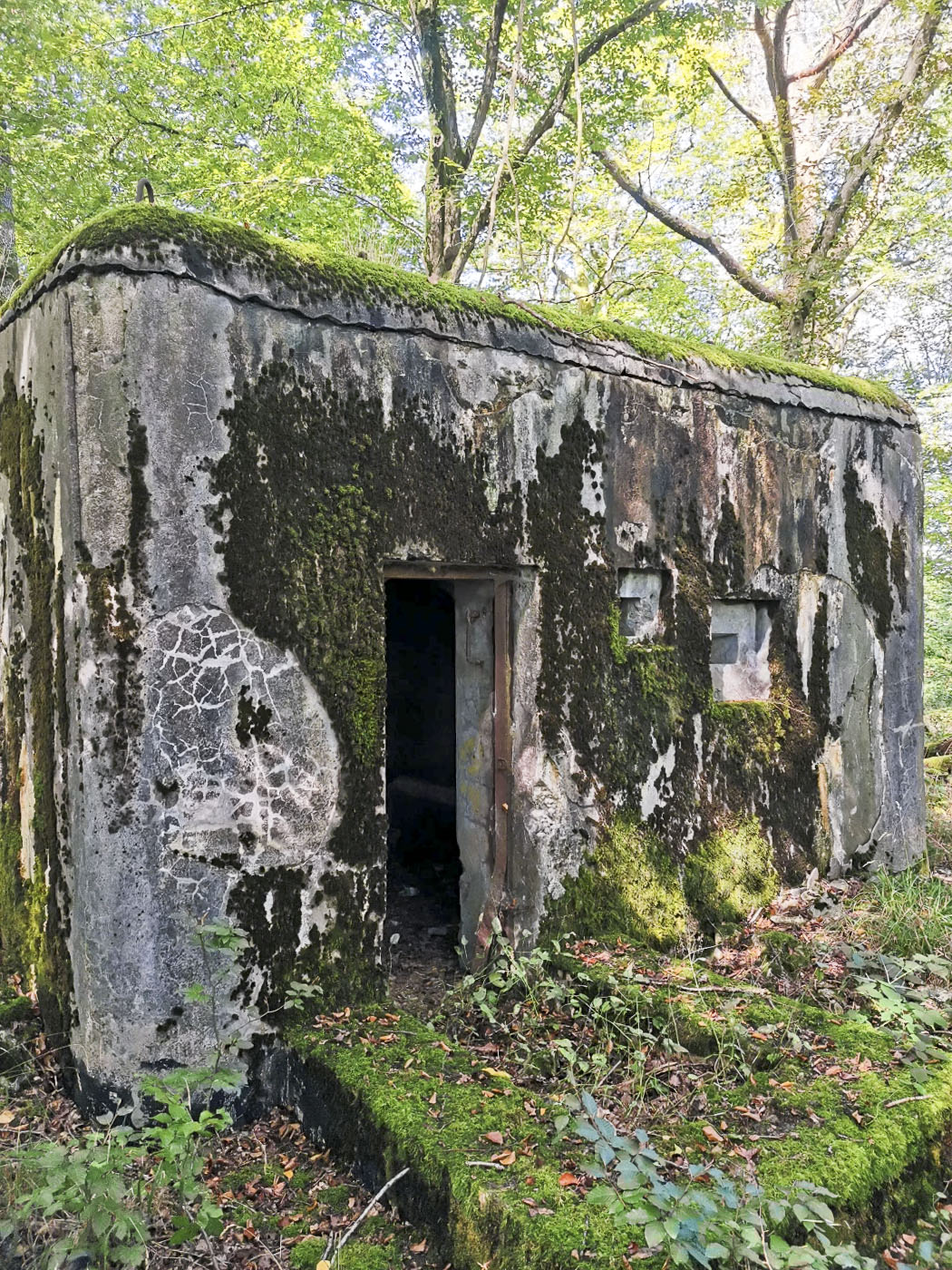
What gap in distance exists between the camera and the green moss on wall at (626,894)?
437 cm

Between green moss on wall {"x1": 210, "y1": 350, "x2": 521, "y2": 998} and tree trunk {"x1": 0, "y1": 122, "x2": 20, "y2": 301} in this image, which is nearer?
green moss on wall {"x1": 210, "y1": 350, "x2": 521, "y2": 998}

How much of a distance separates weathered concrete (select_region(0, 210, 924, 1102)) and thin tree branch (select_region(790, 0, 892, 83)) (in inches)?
384

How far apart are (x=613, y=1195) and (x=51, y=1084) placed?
2.39 meters

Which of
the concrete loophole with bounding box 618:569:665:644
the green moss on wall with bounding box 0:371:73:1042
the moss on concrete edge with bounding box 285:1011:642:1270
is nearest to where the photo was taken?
the moss on concrete edge with bounding box 285:1011:642:1270

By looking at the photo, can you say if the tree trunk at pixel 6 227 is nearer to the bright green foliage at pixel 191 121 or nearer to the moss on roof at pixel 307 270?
the bright green foliage at pixel 191 121

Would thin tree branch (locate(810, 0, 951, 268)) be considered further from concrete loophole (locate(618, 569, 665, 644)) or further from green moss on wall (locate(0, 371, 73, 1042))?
green moss on wall (locate(0, 371, 73, 1042))

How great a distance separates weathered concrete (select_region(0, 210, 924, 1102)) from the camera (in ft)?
10.5

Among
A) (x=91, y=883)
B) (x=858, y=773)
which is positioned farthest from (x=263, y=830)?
(x=858, y=773)

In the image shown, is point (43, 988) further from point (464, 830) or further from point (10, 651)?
point (464, 830)

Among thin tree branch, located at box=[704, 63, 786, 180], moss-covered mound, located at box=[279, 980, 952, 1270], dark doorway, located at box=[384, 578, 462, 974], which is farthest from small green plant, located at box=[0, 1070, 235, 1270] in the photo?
thin tree branch, located at box=[704, 63, 786, 180]

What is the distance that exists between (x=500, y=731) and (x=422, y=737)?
9.45ft

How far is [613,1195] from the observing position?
7.51ft

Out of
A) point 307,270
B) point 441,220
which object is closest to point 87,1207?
point 307,270

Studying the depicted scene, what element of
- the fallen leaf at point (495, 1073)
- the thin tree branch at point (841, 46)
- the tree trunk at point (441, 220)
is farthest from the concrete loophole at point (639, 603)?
the thin tree branch at point (841, 46)
